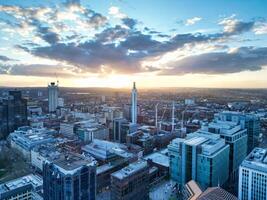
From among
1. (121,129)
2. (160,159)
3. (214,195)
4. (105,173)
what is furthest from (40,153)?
(214,195)

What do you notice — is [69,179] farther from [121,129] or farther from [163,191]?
[121,129]

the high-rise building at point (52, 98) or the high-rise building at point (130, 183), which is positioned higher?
the high-rise building at point (52, 98)

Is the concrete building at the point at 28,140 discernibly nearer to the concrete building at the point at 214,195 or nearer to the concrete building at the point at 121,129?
the concrete building at the point at 121,129

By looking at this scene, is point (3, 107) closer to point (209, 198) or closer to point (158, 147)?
point (158, 147)

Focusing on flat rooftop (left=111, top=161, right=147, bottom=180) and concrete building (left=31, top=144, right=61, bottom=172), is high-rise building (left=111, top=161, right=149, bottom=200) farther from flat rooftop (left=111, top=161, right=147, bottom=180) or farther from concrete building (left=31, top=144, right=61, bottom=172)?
concrete building (left=31, top=144, right=61, bottom=172)

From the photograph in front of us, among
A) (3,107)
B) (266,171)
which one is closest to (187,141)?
(266,171)

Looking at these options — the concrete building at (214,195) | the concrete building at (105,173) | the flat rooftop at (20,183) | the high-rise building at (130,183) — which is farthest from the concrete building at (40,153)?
the concrete building at (214,195)
